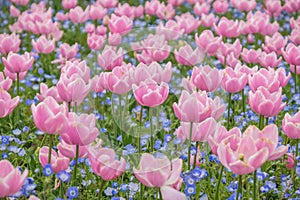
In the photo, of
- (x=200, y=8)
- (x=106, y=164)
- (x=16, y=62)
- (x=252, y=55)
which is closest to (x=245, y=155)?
(x=106, y=164)

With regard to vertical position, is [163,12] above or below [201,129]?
above

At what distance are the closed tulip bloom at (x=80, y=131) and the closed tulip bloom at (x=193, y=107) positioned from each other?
354 mm

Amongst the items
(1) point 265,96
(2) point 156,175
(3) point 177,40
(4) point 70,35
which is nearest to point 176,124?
(3) point 177,40

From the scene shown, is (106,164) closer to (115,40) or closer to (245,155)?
(245,155)

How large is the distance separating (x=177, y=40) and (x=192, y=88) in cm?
80

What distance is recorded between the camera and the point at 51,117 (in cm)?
225

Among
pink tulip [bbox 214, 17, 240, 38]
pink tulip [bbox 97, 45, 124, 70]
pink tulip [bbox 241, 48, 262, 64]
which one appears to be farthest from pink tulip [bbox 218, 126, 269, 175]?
pink tulip [bbox 214, 17, 240, 38]

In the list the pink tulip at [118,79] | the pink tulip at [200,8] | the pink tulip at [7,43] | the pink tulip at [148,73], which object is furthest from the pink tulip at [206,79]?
the pink tulip at [200,8]

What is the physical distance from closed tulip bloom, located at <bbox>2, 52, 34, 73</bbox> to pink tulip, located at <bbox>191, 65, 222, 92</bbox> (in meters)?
0.98

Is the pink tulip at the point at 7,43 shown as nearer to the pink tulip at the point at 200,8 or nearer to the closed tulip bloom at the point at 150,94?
the closed tulip bloom at the point at 150,94

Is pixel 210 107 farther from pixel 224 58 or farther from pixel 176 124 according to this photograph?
pixel 224 58

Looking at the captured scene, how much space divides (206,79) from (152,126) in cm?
48

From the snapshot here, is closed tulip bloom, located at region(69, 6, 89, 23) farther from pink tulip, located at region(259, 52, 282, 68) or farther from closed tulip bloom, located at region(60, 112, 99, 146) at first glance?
closed tulip bloom, located at region(60, 112, 99, 146)

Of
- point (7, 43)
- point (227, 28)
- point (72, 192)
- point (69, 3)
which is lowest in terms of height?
point (72, 192)
